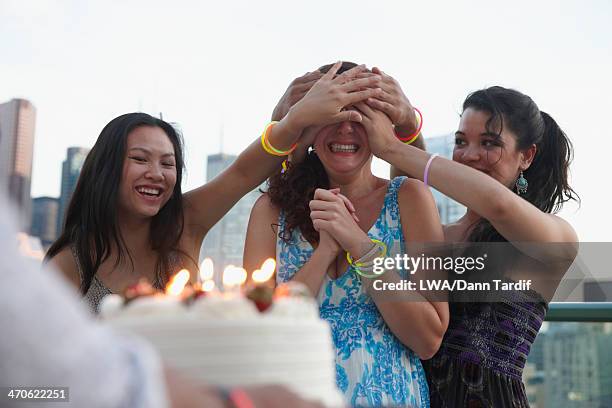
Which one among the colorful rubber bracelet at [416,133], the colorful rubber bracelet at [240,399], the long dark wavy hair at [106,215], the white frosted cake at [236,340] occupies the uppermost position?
the colorful rubber bracelet at [416,133]

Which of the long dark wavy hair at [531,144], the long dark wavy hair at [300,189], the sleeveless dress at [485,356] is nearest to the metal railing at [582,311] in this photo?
the long dark wavy hair at [531,144]

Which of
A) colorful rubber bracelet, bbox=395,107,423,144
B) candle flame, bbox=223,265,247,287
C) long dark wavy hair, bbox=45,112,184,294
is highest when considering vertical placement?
colorful rubber bracelet, bbox=395,107,423,144

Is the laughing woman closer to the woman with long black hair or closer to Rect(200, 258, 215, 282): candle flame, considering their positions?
the woman with long black hair

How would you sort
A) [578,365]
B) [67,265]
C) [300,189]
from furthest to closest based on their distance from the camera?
[578,365] < [67,265] < [300,189]

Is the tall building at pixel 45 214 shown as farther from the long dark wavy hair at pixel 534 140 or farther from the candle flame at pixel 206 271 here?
the candle flame at pixel 206 271

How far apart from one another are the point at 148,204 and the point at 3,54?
7487 mm

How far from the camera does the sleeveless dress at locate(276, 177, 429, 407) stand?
211cm

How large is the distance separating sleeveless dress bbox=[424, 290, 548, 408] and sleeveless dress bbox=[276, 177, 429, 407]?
105 millimetres

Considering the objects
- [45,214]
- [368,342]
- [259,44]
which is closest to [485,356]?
[368,342]

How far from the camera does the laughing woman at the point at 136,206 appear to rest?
2674mm

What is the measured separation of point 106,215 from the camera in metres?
2.72

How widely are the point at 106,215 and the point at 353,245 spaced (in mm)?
1118

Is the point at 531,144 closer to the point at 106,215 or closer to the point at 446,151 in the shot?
the point at 446,151

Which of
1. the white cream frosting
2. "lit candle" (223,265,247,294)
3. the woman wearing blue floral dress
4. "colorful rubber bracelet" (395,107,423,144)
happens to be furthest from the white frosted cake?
"colorful rubber bracelet" (395,107,423,144)
